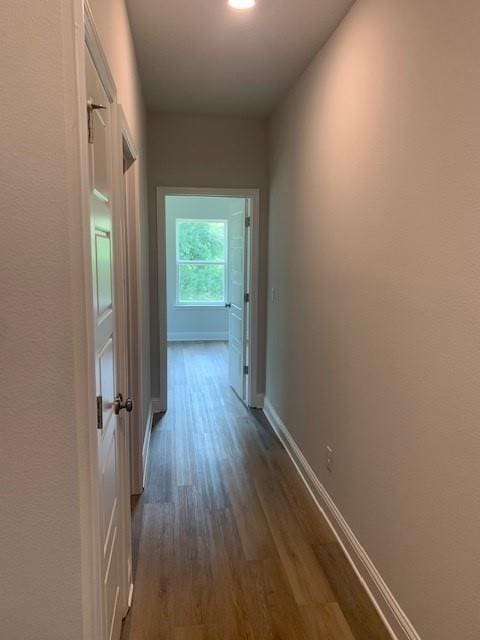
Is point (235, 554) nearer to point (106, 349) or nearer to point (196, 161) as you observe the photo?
point (106, 349)

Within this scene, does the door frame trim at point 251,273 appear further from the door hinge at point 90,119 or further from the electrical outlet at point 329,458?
the door hinge at point 90,119

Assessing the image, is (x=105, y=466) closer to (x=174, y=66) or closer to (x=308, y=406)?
(x=308, y=406)

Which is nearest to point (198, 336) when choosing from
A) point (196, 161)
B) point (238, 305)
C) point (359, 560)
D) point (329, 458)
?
point (238, 305)

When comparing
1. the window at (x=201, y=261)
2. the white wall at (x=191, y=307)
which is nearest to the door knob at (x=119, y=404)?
the white wall at (x=191, y=307)

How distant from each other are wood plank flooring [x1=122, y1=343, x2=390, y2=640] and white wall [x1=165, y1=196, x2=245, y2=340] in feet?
14.1

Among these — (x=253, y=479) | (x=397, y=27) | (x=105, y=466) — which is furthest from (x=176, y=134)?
(x=105, y=466)

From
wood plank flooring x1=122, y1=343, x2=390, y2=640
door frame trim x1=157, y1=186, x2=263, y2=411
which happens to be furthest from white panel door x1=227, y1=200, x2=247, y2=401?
wood plank flooring x1=122, y1=343, x2=390, y2=640

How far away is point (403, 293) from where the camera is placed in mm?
1782

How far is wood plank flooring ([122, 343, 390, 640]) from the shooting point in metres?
1.92

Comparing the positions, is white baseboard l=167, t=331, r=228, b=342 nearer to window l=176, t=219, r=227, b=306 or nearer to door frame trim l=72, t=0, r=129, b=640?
window l=176, t=219, r=227, b=306

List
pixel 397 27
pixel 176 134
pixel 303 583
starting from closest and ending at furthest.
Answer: pixel 397 27 → pixel 303 583 → pixel 176 134

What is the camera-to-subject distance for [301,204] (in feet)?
10.5

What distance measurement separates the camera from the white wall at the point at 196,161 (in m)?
4.09

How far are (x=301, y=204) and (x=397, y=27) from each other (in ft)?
4.76
